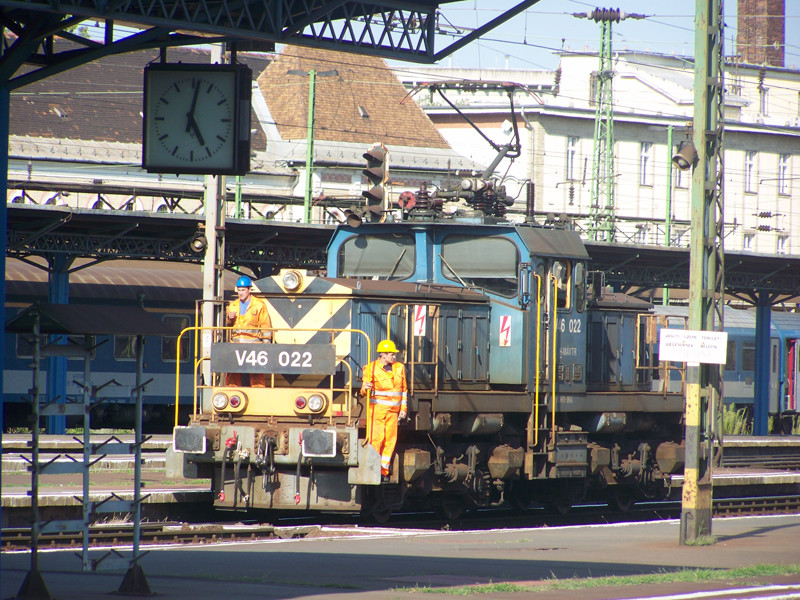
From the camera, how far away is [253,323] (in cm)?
1399

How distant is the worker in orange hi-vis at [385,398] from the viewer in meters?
13.2

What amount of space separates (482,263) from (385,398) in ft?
8.77

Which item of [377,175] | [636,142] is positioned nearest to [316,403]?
[377,175]

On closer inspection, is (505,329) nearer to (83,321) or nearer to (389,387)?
(389,387)

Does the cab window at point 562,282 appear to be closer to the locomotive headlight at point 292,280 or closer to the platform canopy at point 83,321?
the locomotive headlight at point 292,280

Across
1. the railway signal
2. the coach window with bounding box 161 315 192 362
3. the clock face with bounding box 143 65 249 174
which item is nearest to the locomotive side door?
the coach window with bounding box 161 315 192 362

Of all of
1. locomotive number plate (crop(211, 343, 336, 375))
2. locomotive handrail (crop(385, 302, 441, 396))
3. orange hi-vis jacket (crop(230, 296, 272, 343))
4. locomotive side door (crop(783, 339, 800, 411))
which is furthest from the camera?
locomotive side door (crop(783, 339, 800, 411))

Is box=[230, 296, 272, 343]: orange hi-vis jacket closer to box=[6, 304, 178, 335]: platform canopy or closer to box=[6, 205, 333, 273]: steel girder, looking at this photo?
box=[6, 304, 178, 335]: platform canopy

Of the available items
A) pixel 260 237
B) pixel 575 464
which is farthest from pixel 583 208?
pixel 575 464

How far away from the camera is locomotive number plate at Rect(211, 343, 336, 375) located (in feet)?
43.7

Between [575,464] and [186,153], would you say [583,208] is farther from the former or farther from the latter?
[186,153]

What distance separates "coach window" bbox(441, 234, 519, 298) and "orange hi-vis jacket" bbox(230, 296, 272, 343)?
2400 millimetres

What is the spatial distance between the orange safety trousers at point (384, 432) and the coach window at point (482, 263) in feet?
8.16

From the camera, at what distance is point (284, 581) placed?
918cm
